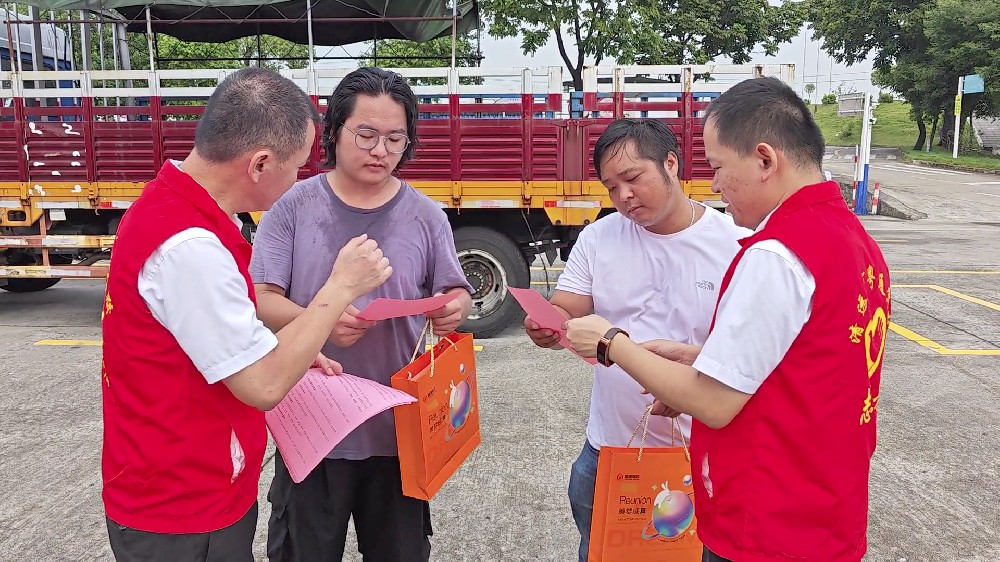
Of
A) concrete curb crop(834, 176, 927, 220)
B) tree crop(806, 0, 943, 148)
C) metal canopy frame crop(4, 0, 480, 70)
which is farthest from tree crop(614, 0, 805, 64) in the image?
metal canopy frame crop(4, 0, 480, 70)

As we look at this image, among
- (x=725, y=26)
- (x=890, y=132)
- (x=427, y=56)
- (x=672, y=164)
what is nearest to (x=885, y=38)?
(x=890, y=132)

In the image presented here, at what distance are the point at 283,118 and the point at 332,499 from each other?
119 centimetres

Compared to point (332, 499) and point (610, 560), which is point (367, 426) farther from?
point (610, 560)

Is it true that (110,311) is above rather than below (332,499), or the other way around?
above

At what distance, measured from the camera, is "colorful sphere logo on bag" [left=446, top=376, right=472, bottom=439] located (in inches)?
83.4

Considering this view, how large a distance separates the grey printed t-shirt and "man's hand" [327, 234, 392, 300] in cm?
49

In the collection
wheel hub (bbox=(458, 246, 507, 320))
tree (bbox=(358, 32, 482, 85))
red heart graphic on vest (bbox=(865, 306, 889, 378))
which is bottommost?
wheel hub (bbox=(458, 246, 507, 320))

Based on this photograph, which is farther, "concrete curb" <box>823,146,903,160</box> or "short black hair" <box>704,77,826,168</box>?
"concrete curb" <box>823,146,903,160</box>

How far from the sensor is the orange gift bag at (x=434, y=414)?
1942 millimetres

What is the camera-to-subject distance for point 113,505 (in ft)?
5.27

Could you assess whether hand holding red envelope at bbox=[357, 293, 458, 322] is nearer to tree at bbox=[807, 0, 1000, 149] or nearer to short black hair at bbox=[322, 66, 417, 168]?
short black hair at bbox=[322, 66, 417, 168]

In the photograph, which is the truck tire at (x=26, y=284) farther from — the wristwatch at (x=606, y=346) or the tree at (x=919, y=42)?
the tree at (x=919, y=42)

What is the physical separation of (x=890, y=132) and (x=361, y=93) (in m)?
49.3

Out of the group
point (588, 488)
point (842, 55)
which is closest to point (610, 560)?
point (588, 488)
